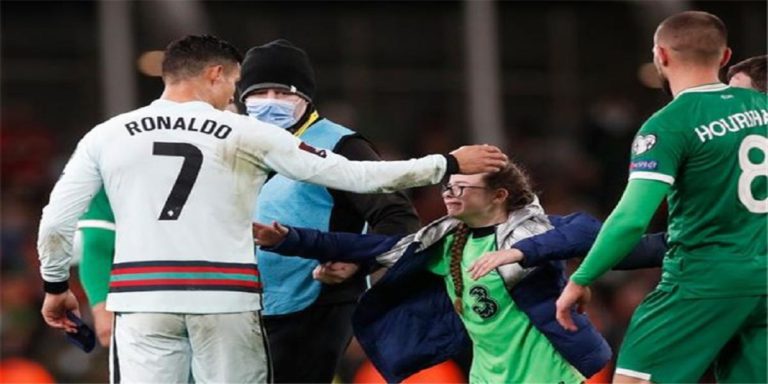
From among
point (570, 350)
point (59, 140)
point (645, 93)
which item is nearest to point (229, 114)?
point (570, 350)

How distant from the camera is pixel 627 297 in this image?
14.2 metres

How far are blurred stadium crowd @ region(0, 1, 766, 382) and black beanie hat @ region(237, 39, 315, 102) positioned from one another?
270 inches

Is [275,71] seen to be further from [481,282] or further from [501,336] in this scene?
[501,336]

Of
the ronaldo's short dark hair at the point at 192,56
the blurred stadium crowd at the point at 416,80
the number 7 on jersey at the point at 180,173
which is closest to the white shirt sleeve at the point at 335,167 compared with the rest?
the number 7 on jersey at the point at 180,173

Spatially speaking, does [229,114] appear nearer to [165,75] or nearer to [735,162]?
[165,75]

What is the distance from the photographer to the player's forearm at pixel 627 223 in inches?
239

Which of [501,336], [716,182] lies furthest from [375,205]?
[716,182]

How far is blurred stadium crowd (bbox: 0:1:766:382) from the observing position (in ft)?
48.9

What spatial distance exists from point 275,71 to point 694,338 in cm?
216

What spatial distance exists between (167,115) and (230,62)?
38 cm

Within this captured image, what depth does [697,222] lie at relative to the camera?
6270mm

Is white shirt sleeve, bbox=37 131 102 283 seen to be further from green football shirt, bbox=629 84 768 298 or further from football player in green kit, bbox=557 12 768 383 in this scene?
green football shirt, bbox=629 84 768 298

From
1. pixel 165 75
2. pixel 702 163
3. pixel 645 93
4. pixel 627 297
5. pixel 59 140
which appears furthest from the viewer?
pixel 645 93

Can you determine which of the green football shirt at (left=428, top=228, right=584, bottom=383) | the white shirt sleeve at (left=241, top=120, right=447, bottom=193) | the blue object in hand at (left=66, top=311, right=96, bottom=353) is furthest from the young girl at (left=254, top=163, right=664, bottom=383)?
the blue object in hand at (left=66, top=311, right=96, bottom=353)
